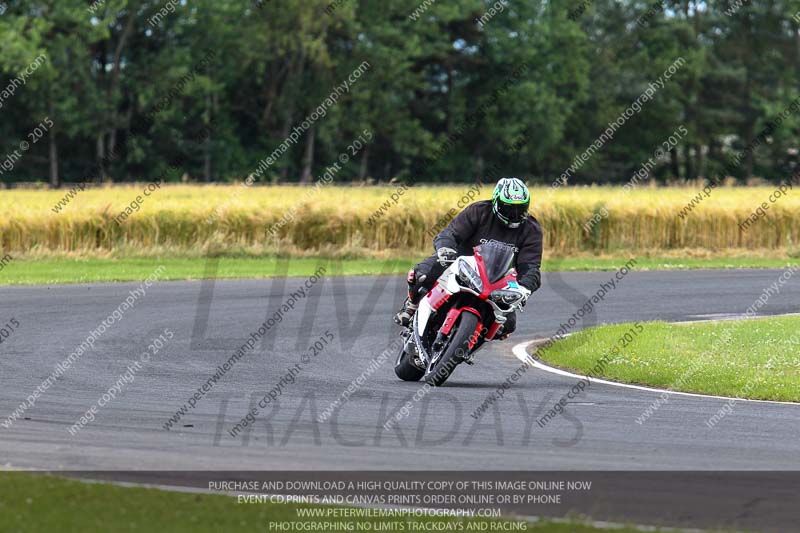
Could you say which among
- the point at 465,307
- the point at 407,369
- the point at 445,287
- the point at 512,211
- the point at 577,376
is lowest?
the point at 577,376

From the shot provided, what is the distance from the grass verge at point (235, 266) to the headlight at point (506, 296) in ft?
48.0

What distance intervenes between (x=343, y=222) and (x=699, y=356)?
62.2 feet

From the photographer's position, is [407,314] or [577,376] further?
[577,376]

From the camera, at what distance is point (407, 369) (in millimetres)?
13625

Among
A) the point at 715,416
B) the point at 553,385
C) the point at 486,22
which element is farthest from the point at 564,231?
the point at 486,22

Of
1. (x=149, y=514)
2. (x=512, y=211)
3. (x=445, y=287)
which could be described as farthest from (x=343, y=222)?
(x=149, y=514)

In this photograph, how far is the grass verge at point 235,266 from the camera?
89.7ft

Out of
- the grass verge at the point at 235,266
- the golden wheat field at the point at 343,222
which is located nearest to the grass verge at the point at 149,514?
the grass verge at the point at 235,266

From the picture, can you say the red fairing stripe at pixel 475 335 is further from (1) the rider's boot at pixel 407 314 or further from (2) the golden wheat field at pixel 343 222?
(2) the golden wheat field at pixel 343 222

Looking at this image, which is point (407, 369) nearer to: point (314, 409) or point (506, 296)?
point (506, 296)

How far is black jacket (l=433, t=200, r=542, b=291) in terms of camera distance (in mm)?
13273

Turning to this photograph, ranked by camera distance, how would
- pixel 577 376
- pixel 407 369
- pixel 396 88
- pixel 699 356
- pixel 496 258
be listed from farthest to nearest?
pixel 396 88
pixel 699 356
pixel 577 376
pixel 407 369
pixel 496 258

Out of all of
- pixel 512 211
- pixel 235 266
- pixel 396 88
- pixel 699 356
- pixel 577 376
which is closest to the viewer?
pixel 512 211

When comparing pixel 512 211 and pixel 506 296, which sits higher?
pixel 512 211
